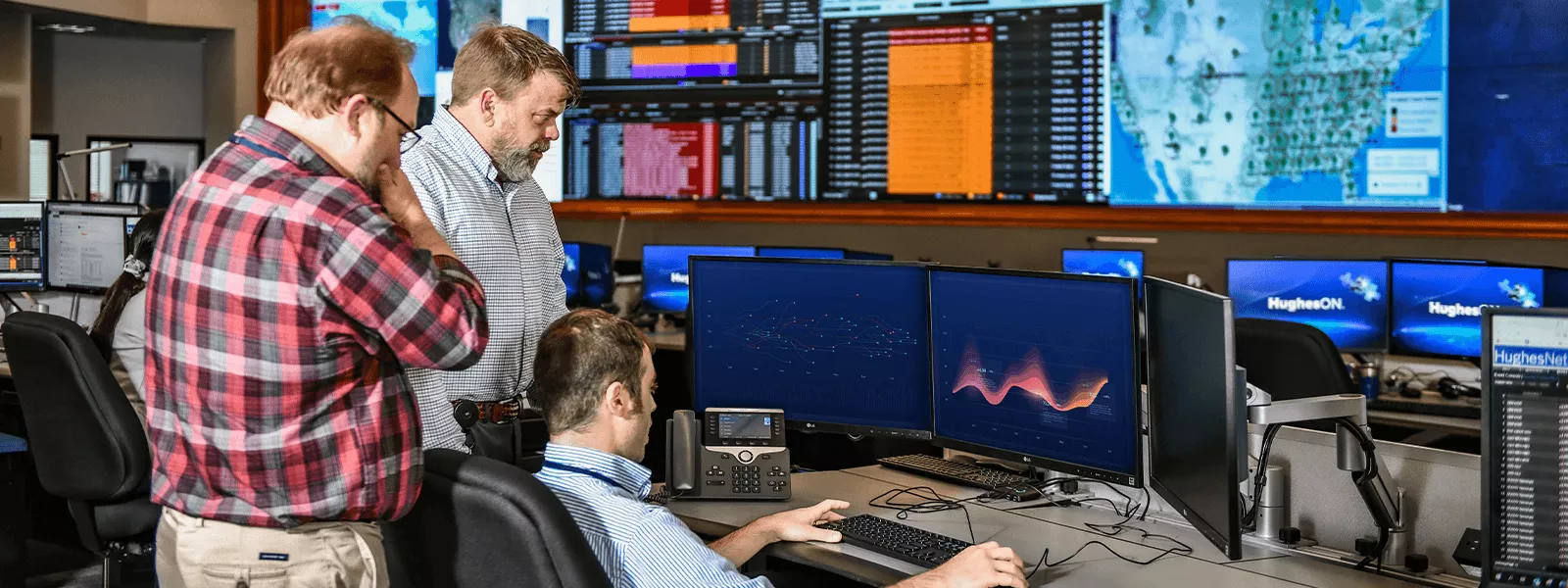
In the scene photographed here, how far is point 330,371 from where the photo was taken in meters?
1.55

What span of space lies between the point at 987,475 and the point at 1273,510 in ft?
1.93

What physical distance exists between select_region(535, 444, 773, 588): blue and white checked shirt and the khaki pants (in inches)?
9.7

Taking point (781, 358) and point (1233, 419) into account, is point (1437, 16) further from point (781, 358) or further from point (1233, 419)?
point (1233, 419)

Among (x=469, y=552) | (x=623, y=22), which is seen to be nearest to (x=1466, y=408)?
(x=469, y=552)

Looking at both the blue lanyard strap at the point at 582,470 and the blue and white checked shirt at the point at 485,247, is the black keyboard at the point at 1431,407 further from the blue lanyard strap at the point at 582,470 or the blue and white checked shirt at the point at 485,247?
the blue lanyard strap at the point at 582,470

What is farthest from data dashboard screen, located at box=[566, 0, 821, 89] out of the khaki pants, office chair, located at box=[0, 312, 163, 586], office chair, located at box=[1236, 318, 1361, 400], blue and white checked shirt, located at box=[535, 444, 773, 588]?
the khaki pants

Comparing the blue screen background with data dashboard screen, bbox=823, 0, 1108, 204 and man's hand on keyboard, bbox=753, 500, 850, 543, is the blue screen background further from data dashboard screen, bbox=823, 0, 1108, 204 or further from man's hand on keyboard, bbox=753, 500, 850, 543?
man's hand on keyboard, bbox=753, 500, 850, 543

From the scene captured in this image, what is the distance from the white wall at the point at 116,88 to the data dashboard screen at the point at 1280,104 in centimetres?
595

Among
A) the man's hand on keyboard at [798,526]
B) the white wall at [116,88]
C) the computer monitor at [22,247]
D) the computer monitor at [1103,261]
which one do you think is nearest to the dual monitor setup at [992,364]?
the man's hand on keyboard at [798,526]

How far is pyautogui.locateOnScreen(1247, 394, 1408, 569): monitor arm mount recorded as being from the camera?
6.23 ft

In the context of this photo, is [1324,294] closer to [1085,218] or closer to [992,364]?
[1085,218]

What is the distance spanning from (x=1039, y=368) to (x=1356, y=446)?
1.66ft

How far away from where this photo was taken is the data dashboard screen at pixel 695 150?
19.8 ft

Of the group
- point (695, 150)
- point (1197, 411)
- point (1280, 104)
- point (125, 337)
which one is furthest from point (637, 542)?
point (695, 150)
